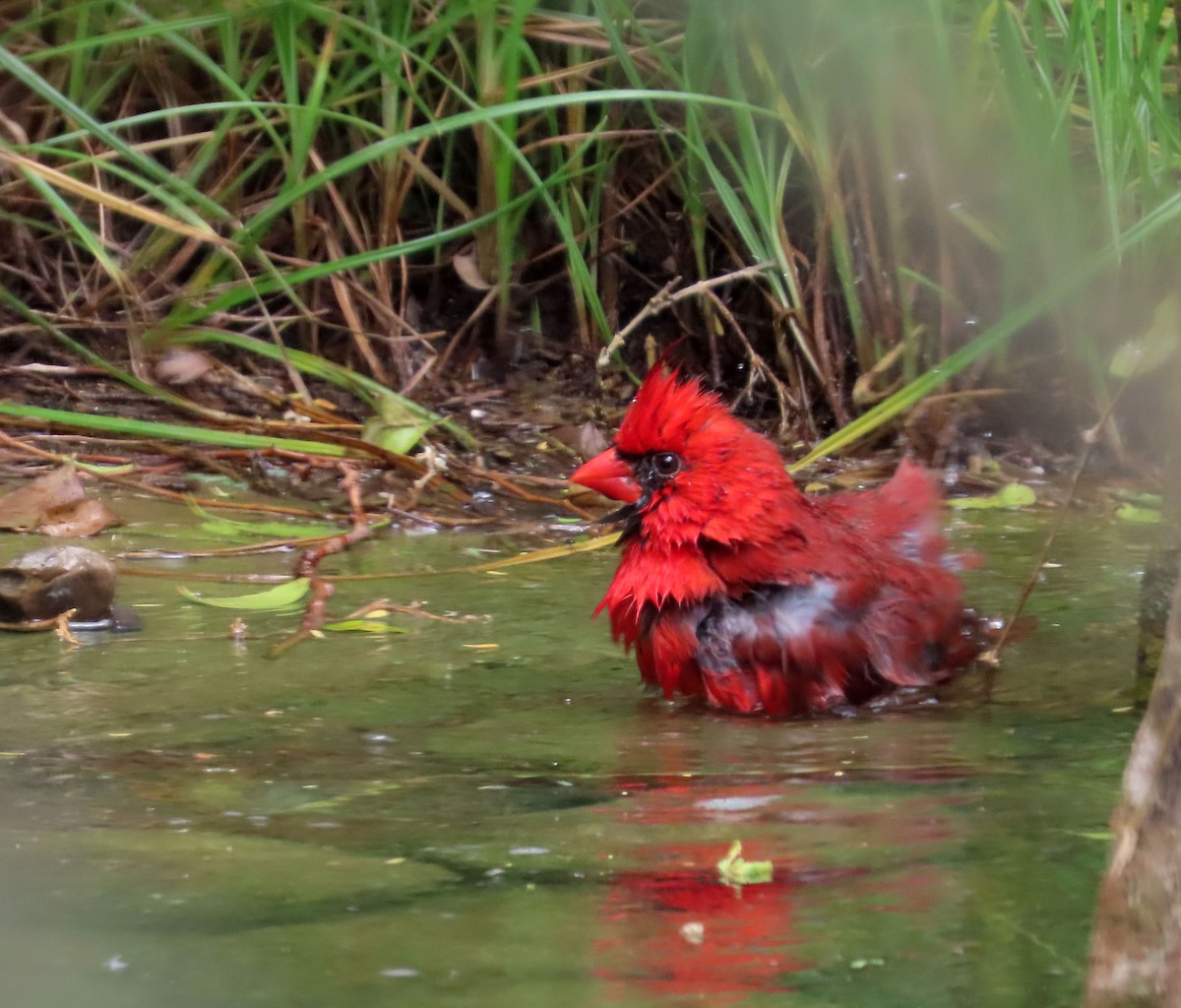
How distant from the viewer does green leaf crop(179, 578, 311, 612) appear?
2.92 m

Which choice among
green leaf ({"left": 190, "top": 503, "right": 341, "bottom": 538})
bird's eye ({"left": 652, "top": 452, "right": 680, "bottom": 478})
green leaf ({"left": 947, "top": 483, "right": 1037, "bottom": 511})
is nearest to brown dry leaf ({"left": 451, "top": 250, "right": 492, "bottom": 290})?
green leaf ({"left": 190, "top": 503, "right": 341, "bottom": 538})

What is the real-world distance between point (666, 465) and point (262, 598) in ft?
2.65

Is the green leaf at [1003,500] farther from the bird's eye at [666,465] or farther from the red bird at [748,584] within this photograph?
the bird's eye at [666,465]

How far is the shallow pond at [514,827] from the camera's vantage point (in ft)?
3.80

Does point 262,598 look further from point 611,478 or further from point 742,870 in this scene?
point 742,870

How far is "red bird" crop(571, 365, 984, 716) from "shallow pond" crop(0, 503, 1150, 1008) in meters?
0.09

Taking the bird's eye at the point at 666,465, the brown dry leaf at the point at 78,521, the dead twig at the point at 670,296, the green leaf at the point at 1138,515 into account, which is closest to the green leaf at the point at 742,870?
the bird's eye at the point at 666,465

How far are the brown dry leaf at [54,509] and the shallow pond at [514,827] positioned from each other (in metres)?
0.69

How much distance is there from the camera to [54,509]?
3406 millimetres

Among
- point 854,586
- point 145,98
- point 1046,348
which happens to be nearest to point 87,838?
point 854,586

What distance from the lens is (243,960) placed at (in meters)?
1.17

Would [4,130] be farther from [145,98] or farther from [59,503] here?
[59,503]

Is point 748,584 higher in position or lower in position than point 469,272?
lower

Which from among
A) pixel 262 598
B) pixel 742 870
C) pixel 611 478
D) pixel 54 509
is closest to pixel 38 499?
pixel 54 509
